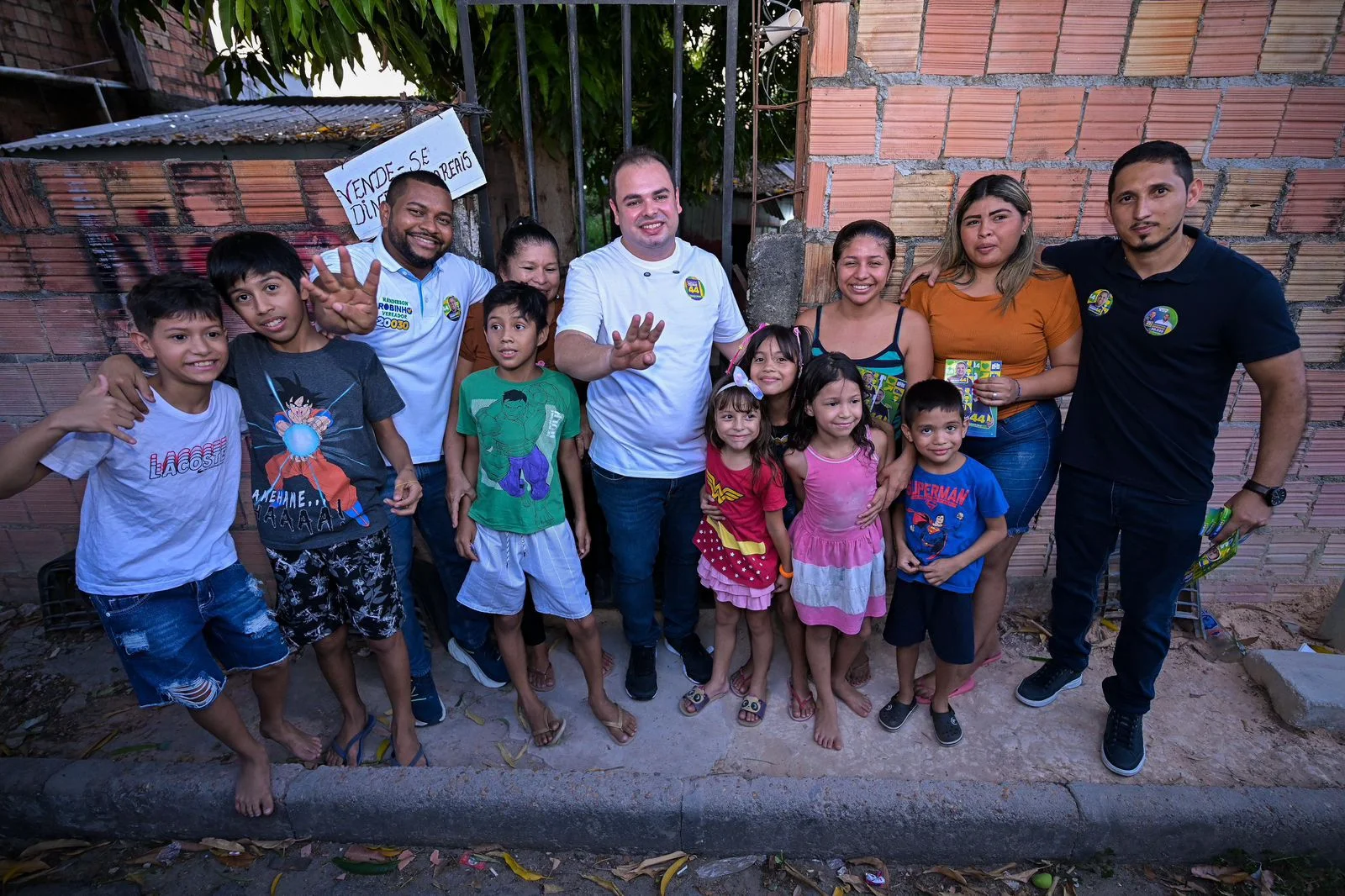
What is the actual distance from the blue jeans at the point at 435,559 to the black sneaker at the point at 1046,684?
2.32 metres

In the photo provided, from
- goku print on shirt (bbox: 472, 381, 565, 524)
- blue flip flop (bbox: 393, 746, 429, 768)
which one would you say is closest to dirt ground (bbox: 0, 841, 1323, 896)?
blue flip flop (bbox: 393, 746, 429, 768)

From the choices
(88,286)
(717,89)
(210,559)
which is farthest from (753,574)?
(717,89)

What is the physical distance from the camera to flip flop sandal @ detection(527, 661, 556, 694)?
2.95 meters

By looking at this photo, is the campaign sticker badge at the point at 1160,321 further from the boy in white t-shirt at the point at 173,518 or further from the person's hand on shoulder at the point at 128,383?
the person's hand on shoulder at the point at 128,383

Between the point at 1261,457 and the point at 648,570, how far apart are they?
2.18 m

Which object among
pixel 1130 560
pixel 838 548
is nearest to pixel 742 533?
pixel 838 548

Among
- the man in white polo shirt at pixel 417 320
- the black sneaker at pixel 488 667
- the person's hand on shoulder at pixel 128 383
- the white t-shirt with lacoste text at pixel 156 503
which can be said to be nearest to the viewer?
the person's hand on shoulder at pixel 128 383

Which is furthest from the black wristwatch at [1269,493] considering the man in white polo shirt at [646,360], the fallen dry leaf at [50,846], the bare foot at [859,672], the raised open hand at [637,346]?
the fallen dry leaf at [50,846]

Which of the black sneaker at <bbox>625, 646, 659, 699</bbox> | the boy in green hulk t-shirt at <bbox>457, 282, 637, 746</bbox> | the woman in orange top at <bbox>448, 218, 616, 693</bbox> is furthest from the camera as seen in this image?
the black sneaker at <bbox>625, 646, 659, 699</bbox>

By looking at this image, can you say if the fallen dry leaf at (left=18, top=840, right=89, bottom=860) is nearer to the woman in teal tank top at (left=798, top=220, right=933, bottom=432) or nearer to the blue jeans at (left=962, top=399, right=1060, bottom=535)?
the woman in teal tank top at (left=798, top=220, right=933, bottom=432)

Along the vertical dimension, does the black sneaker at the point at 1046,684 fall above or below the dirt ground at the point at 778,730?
above

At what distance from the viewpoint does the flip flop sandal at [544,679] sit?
2.95m

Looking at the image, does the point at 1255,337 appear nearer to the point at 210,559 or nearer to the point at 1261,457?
the point at 1261,457

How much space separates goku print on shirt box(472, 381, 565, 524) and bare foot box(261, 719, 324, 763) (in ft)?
4.15
